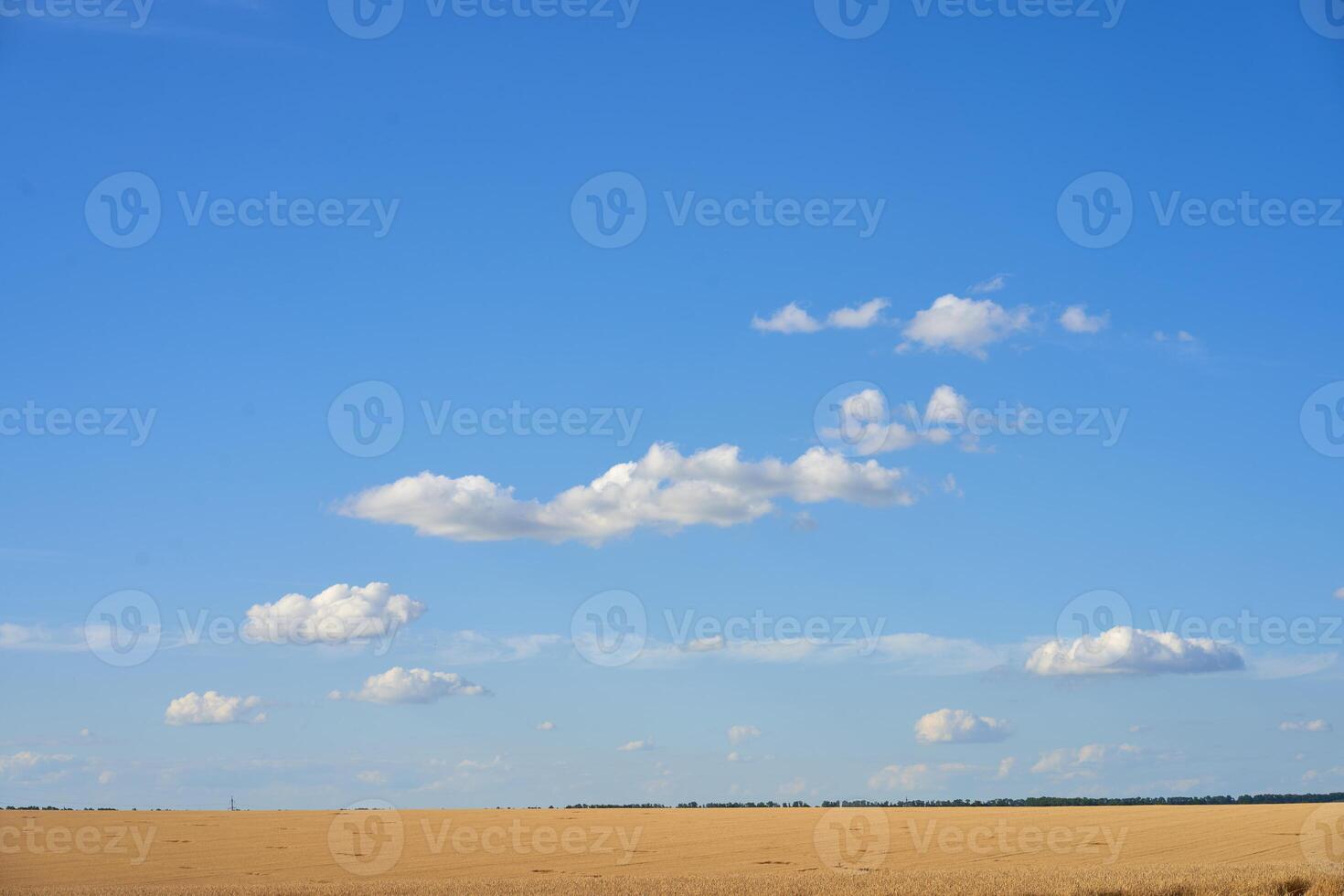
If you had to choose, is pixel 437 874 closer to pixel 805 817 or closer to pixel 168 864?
pixel 168 864

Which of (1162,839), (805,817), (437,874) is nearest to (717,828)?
(805,817)

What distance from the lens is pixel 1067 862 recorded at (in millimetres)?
44750
